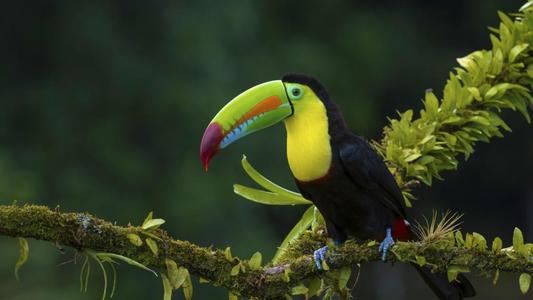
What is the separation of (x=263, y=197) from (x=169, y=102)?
24.6 ft

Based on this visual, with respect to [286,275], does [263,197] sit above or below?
above

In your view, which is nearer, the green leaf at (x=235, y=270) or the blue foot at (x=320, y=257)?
the green leaf at (x=235, y=270)

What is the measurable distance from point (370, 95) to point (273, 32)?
1367 mm

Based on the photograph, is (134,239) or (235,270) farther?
(235,270)

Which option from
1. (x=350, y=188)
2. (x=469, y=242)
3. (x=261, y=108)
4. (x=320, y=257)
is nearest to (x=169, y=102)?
(x=350, y=188)

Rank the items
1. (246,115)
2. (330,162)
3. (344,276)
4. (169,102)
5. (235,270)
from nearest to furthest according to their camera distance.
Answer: (235,270)
(344,276)
(246,115)
(330,162)
(169,102)

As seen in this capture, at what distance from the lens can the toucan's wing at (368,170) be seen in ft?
9.08

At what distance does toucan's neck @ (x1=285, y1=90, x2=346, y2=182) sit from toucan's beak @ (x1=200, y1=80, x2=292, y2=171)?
0.05m

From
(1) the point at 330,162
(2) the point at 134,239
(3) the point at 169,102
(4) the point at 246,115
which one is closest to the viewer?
(2) the point at 134,239

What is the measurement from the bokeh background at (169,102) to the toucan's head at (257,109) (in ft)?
18.1

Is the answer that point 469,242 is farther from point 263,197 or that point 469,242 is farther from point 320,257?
point 263,197

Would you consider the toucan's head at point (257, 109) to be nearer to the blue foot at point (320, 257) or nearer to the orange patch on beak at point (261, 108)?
the orange patch on beak at point (261, 108)

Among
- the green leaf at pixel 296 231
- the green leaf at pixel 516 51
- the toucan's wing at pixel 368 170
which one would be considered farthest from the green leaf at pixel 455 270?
the green leaf at pixel 516 51

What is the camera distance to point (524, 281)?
225 centimetres
